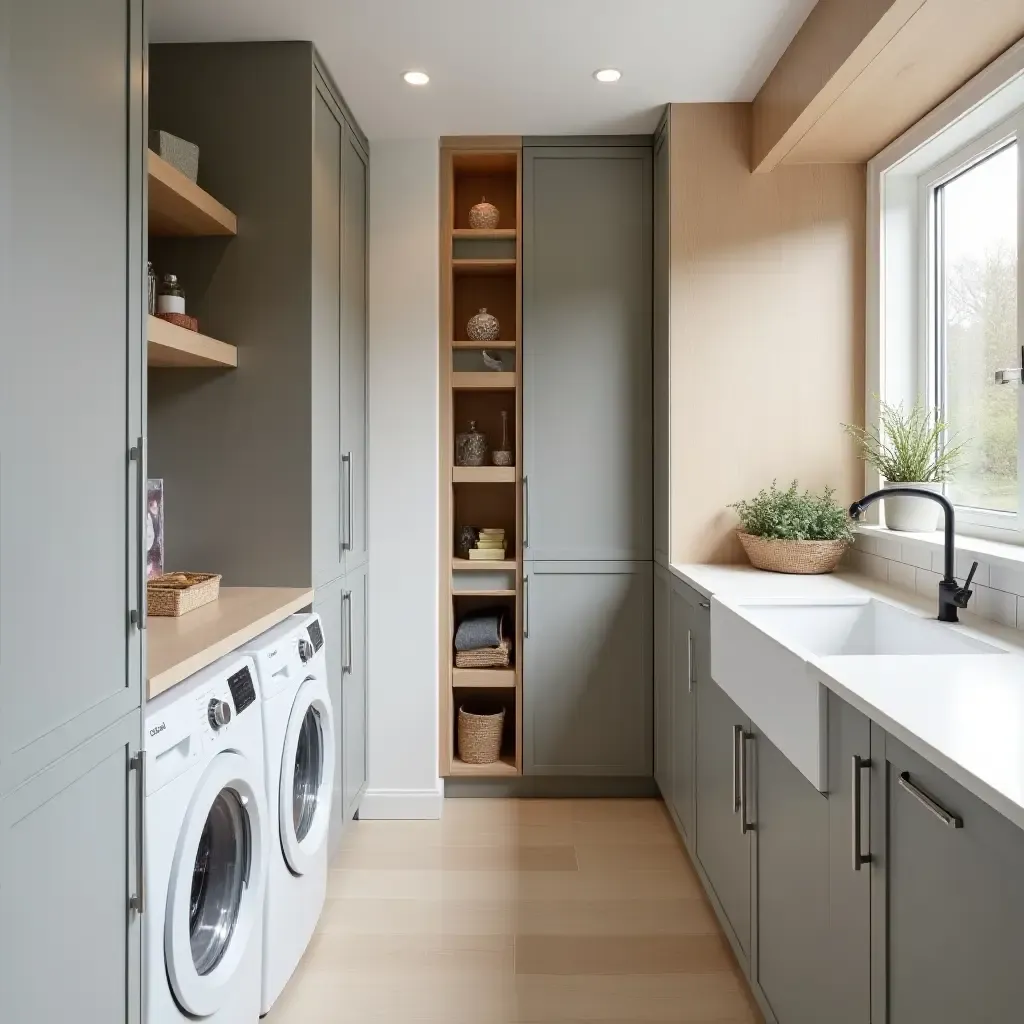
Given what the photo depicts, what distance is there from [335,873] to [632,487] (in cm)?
171

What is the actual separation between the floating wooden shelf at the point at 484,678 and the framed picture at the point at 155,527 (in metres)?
1.27

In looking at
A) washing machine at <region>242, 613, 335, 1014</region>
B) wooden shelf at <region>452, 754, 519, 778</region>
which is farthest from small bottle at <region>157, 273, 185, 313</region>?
wooden shelf at <region>452, 754, 519, 778</region>

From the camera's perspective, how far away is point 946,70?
2.06m

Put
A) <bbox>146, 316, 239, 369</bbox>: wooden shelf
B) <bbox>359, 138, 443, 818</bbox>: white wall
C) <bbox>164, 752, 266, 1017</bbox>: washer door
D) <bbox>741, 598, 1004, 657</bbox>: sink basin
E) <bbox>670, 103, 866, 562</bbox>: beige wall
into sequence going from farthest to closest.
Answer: <bbox>359, 138, 443, 818</bbox>: white wall < <bbox>670, 103, 866, 562</bbox>: beige wall < <bbox>741, 598, 1004, 657</bbox>: sink basin < <bbox>146, 316, 239, 369</bbox>: wooden shelf < <bbox>164, 752, 266, 1017</bbox>: washer door

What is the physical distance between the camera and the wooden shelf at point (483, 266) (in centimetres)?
312

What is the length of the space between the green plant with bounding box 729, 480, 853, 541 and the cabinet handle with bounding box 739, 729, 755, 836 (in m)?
0.89

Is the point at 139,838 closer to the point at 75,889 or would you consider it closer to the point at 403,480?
the point at 75,889

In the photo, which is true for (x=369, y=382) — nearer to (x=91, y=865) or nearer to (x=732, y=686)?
(x=732, y=686)

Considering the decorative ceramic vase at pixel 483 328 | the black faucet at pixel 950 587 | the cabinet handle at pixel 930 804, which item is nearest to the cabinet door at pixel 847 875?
the cabinet handle at pixel 930 804

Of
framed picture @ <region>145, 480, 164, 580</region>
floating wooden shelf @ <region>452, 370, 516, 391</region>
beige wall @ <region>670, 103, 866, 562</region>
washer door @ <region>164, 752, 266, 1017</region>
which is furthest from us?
floating wooden shelf @ <region>452, 370, 516, 391</region>

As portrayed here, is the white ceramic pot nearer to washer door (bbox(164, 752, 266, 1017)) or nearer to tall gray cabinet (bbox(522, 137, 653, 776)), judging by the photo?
tall gray cabinet (bbox(522, 137, 653, 776))

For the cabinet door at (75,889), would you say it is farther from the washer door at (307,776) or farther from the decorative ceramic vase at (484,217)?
the decorative ceramic vase at (484,217)

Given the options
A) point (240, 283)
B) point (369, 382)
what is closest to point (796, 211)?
point (369, 382)

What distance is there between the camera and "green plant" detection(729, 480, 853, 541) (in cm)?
256
